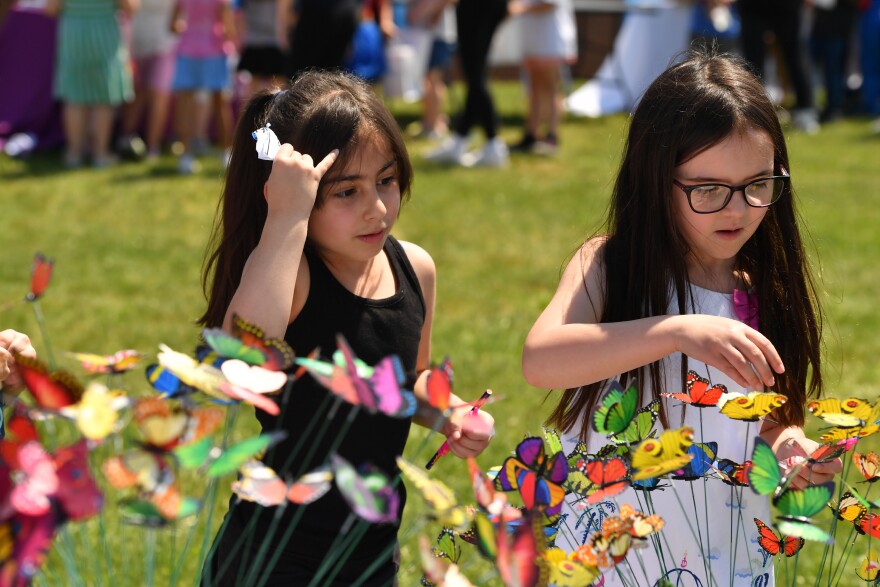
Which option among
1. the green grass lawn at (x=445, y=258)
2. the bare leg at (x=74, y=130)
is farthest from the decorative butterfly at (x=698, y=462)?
the bare leg at (x=74, y=130)

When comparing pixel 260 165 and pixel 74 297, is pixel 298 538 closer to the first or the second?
pixel 260 165

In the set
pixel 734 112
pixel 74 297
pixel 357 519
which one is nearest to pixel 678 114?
pixel 734 112

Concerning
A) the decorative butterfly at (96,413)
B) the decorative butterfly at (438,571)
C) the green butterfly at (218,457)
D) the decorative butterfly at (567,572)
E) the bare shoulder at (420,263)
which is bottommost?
the bare shoulder at (420,263)

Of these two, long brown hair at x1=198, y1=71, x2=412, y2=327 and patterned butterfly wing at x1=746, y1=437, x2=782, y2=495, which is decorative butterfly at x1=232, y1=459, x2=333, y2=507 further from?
long brown hair at x1=198, y1=71, x2=412, y2=327

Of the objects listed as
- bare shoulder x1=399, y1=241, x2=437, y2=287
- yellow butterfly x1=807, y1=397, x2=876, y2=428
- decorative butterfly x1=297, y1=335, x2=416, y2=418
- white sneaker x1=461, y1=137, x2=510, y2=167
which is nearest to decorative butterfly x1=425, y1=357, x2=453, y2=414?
decorative butterfly x1=297, y1=335, x2=416, y2=418

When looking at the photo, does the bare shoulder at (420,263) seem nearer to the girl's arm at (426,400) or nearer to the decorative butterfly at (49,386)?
the girl's arm at (426,400)

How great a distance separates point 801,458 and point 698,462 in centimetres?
27

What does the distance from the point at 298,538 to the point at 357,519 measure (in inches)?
4.9

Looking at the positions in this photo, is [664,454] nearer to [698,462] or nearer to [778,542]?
[698,462]

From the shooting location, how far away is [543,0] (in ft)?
26.4

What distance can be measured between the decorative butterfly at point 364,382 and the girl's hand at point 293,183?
0.61 metres

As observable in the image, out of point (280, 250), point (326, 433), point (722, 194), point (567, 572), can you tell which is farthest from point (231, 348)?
point (722, 194)

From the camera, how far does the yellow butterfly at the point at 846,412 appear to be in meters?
1.26

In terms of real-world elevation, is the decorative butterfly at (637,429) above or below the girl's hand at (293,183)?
below
